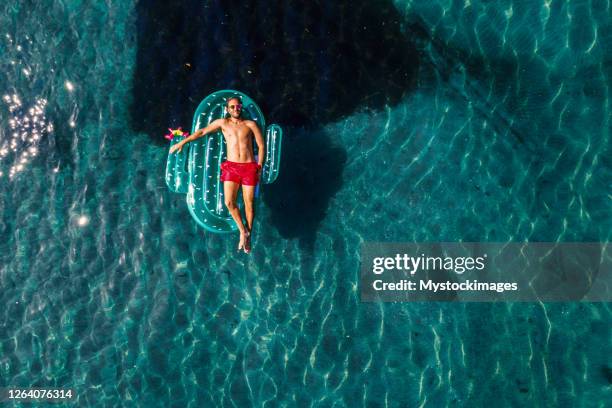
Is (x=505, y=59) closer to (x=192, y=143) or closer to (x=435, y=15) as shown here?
(x=435, y=15)

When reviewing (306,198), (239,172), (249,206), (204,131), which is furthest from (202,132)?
(306,198)

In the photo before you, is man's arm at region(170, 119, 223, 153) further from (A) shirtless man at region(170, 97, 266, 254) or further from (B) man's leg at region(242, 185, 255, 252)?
(B) man's leg at region(242, 185, 255, 252)

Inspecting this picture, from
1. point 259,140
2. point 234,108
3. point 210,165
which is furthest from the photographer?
point 210,165

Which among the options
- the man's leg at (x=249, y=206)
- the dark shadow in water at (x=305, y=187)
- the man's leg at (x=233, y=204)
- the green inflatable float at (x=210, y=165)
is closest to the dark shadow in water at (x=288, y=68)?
the dark shadow in water at (x=305, y=187)

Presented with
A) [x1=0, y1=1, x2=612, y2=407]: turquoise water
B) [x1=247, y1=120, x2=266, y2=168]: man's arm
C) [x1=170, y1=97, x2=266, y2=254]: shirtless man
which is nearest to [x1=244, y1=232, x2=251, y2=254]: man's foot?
[x1=170, y1=97, x2=266, y2=254]: shirtless man

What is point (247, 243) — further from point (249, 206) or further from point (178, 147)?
point (178, 147)

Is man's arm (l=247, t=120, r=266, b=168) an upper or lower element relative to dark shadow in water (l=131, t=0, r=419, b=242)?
lower
